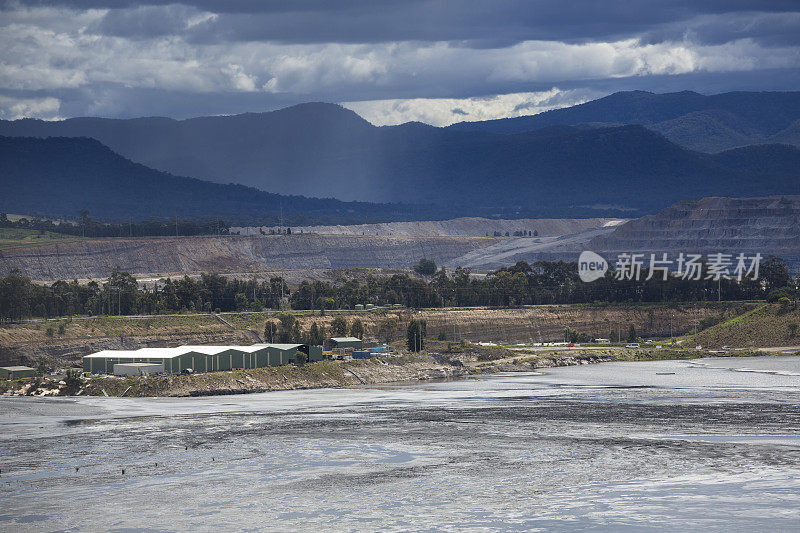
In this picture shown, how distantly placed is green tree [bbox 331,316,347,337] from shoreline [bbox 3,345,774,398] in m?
23.3

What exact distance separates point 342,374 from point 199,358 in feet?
65.8

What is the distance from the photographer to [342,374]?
143500 millimetres

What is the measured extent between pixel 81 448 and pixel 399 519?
3526cm

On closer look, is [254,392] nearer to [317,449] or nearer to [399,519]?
[317,449]

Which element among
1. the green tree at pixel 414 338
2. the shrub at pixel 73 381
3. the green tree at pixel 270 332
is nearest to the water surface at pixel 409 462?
the shrub at pixel 73 381

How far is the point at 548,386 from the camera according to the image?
439 ft

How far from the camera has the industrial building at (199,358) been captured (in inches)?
5325

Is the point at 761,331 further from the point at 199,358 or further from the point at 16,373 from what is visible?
the point at 16,373

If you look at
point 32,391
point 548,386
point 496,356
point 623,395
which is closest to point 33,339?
point 32,391

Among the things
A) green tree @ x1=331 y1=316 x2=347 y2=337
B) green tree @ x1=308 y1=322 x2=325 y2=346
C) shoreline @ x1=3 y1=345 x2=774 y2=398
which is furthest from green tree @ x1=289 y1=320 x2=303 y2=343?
shoreline @ x1=3 y1=345 x2=774 y2=398

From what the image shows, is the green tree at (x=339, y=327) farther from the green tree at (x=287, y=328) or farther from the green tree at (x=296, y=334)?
the green tree at (x=287, y=328)

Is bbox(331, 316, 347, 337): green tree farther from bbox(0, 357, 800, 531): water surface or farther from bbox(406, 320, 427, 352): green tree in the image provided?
bbox(0, 357, 800, 531): water surface

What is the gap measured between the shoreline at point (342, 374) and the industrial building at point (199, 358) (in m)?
3.21

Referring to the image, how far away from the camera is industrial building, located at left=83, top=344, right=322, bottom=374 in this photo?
13525 centimetres
